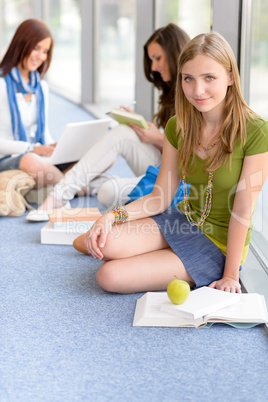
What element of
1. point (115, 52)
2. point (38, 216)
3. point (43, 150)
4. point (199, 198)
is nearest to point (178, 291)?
point (199, 198)

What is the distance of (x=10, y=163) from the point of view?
3559 millimetres

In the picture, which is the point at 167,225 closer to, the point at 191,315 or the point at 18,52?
the point at 191,315

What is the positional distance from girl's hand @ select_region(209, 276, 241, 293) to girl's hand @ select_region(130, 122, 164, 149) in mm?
1235

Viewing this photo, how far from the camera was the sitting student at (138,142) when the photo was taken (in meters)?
3.16

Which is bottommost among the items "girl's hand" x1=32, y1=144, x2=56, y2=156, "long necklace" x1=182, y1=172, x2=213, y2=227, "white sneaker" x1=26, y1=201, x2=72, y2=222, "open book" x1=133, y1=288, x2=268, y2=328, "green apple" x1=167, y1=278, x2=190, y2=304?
"white sneaker" x1=26, y1=201, x2=72, y2=222

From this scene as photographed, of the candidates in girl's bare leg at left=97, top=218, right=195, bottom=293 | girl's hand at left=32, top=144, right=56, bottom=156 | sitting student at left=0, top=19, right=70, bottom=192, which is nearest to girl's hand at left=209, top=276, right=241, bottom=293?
girl's bare leg at left=97, top=218, right=195, bottom=293

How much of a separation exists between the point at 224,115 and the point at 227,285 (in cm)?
60

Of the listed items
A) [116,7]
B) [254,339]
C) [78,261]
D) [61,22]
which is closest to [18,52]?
[78,261]

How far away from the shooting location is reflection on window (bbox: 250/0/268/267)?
283 centimetres

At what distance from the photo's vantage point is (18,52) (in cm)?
363

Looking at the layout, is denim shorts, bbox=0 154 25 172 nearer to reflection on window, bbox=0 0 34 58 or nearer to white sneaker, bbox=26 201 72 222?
white sneaker, bbox=26 201 72 222

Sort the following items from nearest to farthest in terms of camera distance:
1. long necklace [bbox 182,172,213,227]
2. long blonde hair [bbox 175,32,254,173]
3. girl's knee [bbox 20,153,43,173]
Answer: long blonde hair [bbox 175,32,254,173] → long necklace [bbox 182,172,213,227] → girl's knee [bbox 20,153,43,173]

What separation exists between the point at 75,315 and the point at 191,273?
0.45 m

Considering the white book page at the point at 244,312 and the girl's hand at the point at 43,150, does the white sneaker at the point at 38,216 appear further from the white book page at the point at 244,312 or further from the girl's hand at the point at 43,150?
the white book page at the point at 244,312
